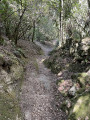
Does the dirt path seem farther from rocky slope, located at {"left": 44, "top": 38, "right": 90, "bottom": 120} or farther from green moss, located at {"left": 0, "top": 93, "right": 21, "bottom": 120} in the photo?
rocky slope, located at {"left": 44, "top": 38, "right": 90, "bottom": 120}

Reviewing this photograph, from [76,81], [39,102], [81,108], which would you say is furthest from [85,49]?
[39,102]

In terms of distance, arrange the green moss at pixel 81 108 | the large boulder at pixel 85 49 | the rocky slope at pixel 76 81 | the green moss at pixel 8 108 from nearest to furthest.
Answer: the green moss at pixel 8 108 → the green moss at pixel 81 108 → the rocky slope at pixel 76 81 → the large boulder at pixel 85 49

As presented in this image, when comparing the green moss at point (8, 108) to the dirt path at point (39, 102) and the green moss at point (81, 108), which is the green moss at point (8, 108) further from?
the green moss at point (81, 108)

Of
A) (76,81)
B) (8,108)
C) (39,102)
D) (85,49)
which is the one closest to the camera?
(8,108)

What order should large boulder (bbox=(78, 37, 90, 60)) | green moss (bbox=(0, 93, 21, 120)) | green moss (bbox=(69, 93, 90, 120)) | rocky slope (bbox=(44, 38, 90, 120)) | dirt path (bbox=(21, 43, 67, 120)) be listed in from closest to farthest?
green moss (bbox=(0, 93, 21, 120)) < green moss (bbox=(69, 93, 90, 120)) < rocky slope (bbox=(44, 38, 90, 120)) < dirt path (bbox=(21, 43, 67, 120)) < large boulder (bbox=(78, 37, 90, 60))

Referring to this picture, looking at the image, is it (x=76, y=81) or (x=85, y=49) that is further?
(x=85, y=49)

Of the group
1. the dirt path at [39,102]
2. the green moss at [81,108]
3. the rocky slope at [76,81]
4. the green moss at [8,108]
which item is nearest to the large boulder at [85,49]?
the rocky slope at [76,81]

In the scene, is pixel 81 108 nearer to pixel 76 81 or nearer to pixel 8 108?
pixel 76 81

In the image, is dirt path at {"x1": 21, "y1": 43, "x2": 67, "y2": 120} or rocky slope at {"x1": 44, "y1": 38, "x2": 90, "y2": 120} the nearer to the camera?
rocky slope at {"x1": 44, "y1": 38, "x2": 90, "y2": 120}

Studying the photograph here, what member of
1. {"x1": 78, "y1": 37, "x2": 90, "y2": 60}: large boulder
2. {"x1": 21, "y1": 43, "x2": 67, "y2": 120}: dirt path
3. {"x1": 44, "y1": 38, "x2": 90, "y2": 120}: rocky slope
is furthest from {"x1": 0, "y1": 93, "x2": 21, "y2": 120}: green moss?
{"x1": 78, "y1": 37, "x2": 90, "y2": 60}: large boulder

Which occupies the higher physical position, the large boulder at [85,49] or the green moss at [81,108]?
the large boulder at [85,49]

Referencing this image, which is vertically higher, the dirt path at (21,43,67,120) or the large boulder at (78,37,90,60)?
the large boulder at (78,37,90,60)

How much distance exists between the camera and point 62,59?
12891mm

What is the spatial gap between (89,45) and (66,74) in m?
3.38
